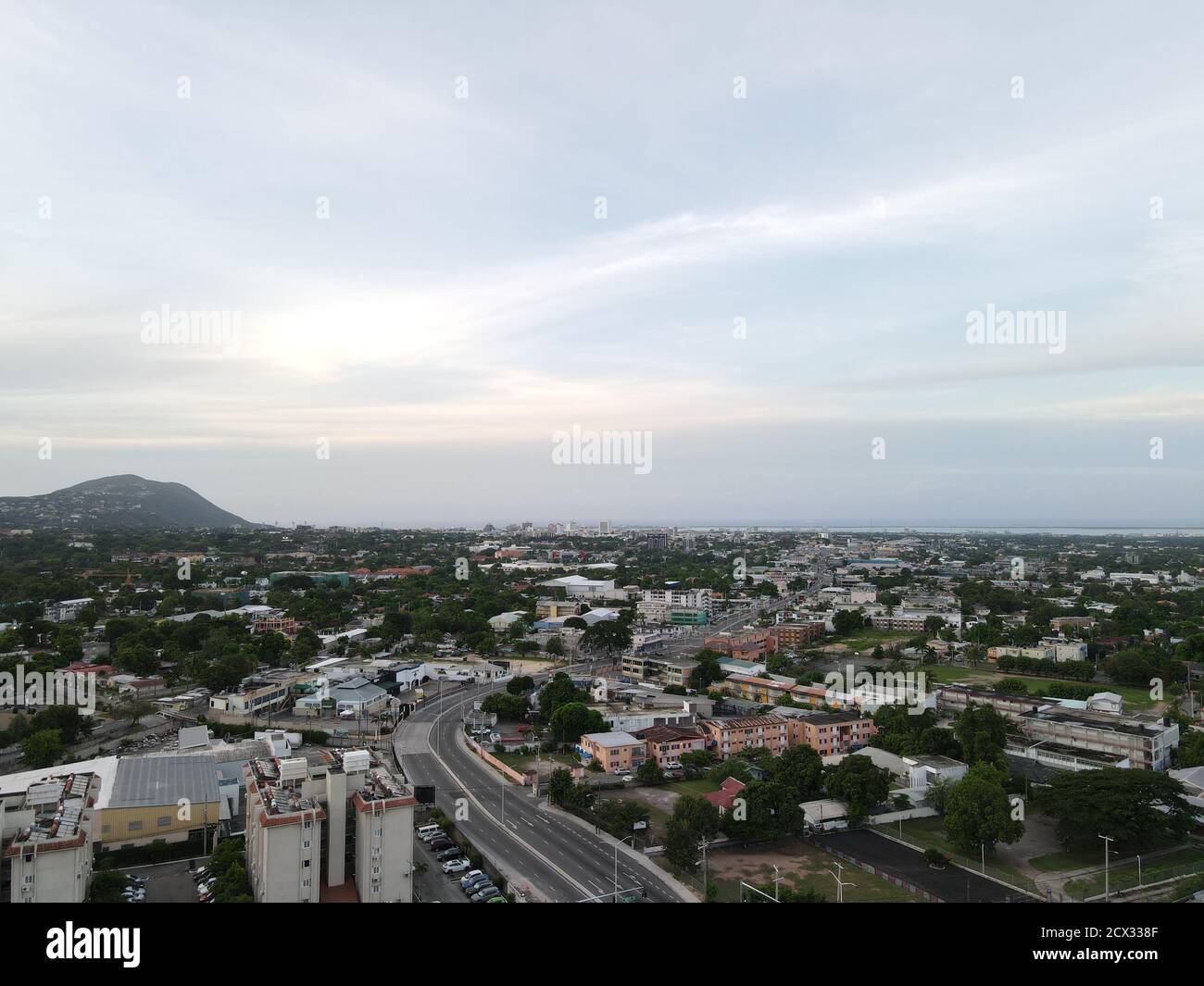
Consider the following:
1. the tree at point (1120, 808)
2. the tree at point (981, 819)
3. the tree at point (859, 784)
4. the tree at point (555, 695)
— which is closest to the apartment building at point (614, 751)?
the tree at point (555, 695)

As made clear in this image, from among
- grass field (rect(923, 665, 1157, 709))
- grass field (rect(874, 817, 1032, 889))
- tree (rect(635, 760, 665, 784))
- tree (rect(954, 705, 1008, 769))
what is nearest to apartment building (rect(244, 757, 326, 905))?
tree (rect(635, 760, 665, 784))

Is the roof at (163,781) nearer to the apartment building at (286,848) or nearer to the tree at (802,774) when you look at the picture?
the apartment building at (286,848)

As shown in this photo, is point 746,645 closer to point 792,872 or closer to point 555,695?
point 555,695

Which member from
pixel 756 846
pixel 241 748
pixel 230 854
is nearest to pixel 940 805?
pixel 756 846

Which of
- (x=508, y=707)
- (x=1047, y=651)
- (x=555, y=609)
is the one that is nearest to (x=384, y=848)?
(x=508, y=707)
